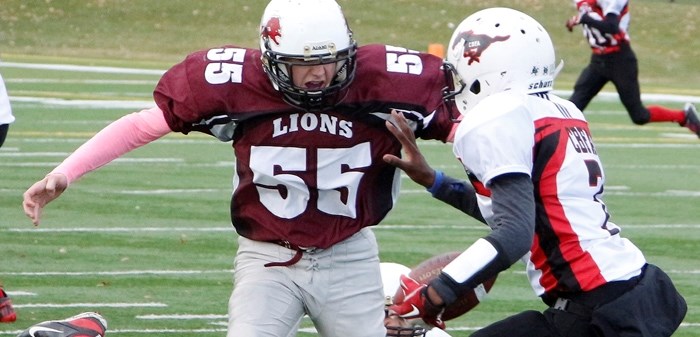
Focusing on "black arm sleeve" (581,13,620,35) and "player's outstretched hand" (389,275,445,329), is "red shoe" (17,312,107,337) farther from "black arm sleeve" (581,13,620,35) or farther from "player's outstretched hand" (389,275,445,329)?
"black arm sleeve" (581,13,620,35)

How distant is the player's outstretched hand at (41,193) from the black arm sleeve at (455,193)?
4.03ft

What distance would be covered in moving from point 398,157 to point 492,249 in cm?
75

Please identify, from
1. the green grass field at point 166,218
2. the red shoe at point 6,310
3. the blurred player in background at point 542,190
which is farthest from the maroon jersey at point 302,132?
the red shoe at point 6,310

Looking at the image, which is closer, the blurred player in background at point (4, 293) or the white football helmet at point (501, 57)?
the white football helmet at point (501, 57)

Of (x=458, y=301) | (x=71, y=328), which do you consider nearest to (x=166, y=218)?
(x=458, y=301)

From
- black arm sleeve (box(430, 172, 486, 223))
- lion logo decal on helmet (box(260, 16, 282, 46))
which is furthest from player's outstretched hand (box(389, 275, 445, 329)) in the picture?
lion logo decal on helmet (box(260, 16, 282, 46))

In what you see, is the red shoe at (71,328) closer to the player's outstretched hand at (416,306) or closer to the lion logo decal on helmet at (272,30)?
the player's outstretched hand at (416,306)

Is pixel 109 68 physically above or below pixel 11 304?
below

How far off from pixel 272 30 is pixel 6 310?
115 inches

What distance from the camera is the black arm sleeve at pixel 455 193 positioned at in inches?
202

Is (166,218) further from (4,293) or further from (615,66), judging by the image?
(615,66)

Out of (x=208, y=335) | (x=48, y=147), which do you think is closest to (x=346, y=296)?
(x=208, y=335)

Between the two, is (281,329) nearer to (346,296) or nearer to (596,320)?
(346,296)

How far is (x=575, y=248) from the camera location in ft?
14.9
